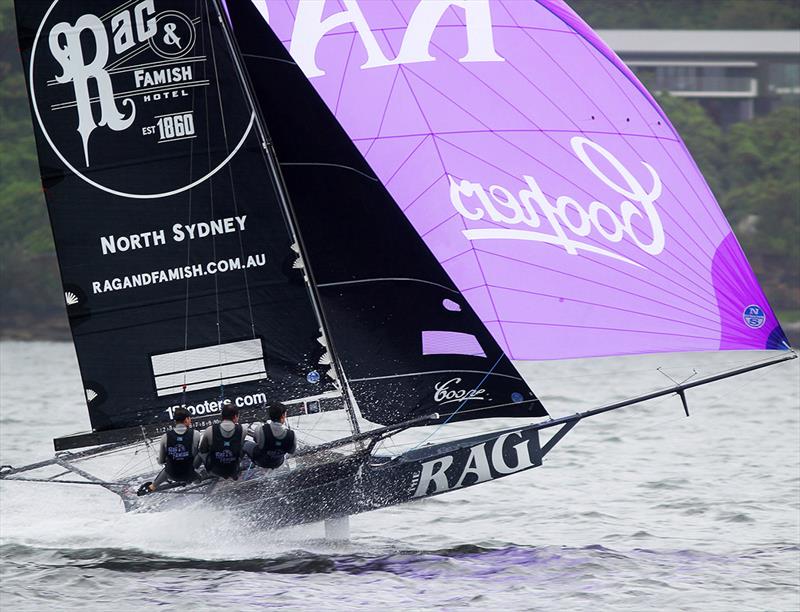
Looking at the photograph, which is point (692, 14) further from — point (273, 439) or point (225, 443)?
point (225, 443)

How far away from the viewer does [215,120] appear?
10.3 m

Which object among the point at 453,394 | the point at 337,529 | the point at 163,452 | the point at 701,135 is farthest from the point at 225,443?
the point at 701,135

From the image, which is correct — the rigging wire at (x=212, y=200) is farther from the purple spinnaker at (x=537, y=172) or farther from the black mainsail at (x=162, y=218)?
the purple spinnaker at (x=537, y=172)

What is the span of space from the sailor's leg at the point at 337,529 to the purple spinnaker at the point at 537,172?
1781mm

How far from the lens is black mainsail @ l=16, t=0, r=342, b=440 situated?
1023 cm

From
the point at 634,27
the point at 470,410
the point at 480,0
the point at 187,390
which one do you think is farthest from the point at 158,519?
the point at 634,27

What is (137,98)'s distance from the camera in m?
10.3

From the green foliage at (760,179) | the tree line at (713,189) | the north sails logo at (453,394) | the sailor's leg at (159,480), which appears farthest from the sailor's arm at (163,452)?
the green foliage at (760,179)

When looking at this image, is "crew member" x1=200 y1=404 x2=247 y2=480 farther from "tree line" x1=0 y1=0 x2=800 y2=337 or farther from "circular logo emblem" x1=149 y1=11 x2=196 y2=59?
"tree line" x1=0 y1=0 x2=800 y2=337

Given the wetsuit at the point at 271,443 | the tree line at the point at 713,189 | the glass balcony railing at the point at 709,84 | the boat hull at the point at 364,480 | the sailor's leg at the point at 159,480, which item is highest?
the glass balcony railing at the point at 709,84

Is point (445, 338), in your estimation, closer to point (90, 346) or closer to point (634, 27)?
point (90, 346)

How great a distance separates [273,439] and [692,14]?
62.7 m

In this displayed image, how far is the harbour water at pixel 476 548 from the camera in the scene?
9.41 m

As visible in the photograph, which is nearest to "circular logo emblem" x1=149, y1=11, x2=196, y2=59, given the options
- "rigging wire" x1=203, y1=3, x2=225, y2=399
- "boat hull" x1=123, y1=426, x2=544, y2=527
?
"rigging wire" x1=203, y1=3, x2=225, y2=399
